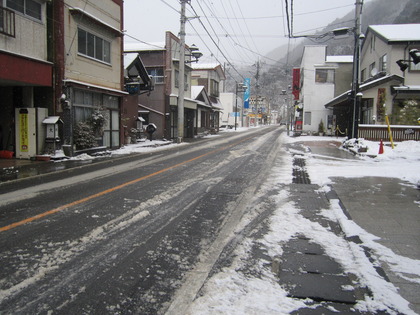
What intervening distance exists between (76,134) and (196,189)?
904 cm

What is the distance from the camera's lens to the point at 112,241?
4348 mm

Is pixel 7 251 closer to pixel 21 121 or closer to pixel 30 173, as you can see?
pixel 30 173

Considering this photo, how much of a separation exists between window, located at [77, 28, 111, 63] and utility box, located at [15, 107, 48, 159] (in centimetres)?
407

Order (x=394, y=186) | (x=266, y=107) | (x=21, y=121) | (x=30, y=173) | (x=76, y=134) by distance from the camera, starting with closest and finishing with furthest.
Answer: (x=394, y=186), (x=30, y=173), (x=21, y=121), (x=76, y=134), (x=266, y=107)

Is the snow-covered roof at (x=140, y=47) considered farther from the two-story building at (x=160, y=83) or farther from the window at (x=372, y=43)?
the window at (x=372, y=43)

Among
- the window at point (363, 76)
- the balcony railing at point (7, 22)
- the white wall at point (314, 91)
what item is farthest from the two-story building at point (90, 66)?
the white wall at point (314, 91)

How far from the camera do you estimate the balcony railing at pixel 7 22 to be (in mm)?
11250

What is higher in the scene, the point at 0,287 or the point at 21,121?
the point at 21,121

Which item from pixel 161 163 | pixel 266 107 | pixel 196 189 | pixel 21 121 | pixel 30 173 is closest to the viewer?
→ pixel 196 189

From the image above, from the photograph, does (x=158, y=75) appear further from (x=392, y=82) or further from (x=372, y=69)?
(x=372, y=69)

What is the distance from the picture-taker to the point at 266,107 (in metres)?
128

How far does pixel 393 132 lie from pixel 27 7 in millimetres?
20507

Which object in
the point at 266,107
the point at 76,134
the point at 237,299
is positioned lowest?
the point at 237,299

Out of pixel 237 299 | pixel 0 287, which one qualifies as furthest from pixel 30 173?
pixel 237 299
